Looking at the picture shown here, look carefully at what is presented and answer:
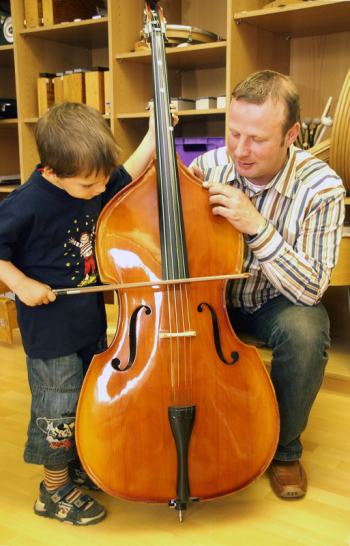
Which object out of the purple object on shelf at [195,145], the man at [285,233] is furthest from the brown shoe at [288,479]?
the purple object on shelf at [195,145]

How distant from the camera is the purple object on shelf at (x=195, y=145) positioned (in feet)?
7.75

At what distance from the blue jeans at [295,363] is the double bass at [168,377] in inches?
7.5

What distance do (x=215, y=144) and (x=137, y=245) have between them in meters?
1.33

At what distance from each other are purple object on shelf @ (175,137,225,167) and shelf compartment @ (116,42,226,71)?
0.38 m

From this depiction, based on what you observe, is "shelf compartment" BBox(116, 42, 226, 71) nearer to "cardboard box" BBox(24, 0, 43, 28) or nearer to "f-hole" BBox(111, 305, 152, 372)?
"cardboard box" BBox(24, 0, 43, 28)

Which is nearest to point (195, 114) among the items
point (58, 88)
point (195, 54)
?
point (195, 54)

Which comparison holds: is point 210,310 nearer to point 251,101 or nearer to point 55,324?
point 55,324

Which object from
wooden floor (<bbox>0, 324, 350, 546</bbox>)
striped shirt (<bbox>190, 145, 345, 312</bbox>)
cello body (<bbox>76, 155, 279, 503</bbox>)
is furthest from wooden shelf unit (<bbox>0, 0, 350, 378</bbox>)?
wooden floor (<bbox>0, 324, 350, 546</bbox>)

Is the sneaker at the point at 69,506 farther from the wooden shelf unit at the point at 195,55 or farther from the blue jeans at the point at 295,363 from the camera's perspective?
the wooden shelf unit at the point at 195,55

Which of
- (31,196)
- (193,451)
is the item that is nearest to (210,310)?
(193,451)

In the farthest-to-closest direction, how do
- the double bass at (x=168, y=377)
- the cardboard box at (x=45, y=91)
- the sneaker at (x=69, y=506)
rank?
the cardboard box at (x=45, y=91)
the sneaker at (x=69, y=506)
the double bass at (x=168, y=377)

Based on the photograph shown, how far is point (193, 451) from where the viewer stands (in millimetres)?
1101

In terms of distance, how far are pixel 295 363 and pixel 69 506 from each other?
0.64 metres

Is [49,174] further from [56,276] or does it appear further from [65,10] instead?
[65,10]
